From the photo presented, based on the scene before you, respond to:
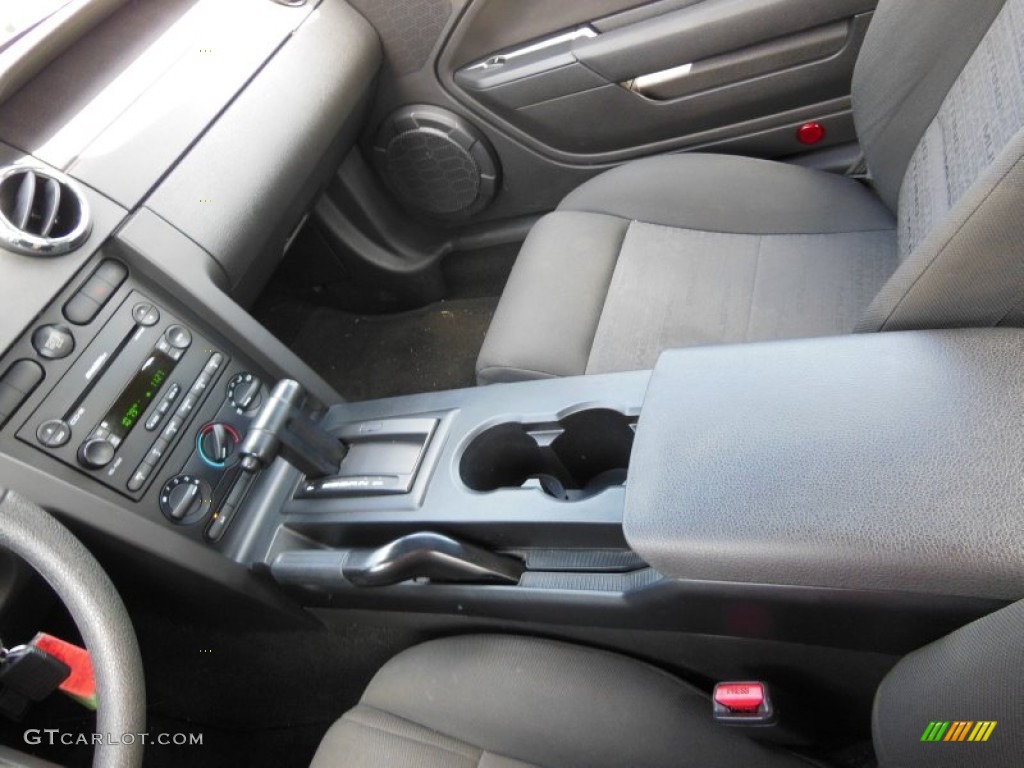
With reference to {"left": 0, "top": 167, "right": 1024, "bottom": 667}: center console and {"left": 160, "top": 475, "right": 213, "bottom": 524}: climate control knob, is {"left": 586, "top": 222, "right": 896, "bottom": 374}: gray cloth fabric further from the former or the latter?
{"left": 160, "top": 475, "right": 213, "bottom": 524}: climate control knob

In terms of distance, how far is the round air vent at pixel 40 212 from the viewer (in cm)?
88

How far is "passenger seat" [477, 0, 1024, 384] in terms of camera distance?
84cm

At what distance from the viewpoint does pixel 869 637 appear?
681 millimetres

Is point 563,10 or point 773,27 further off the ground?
point 563,10

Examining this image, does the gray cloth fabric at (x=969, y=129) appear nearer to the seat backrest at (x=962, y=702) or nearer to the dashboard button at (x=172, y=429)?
the seat backrest at (x=962, y=702)

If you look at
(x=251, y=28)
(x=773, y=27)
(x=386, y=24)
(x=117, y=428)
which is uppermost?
(x=251, y=28)

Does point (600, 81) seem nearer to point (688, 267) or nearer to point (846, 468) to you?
point (688, 267)

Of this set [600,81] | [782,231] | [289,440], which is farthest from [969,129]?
[289,440]

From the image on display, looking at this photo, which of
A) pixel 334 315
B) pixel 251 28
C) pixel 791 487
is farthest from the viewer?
pixel 334 315

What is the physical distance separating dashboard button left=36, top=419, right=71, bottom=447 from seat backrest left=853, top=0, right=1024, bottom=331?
828mm

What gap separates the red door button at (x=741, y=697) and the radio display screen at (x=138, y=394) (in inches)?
27.5

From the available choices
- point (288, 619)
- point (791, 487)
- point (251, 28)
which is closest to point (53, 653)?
point (288, 619)

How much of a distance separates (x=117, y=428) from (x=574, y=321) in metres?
0.57

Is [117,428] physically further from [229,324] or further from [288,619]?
[288,619]
